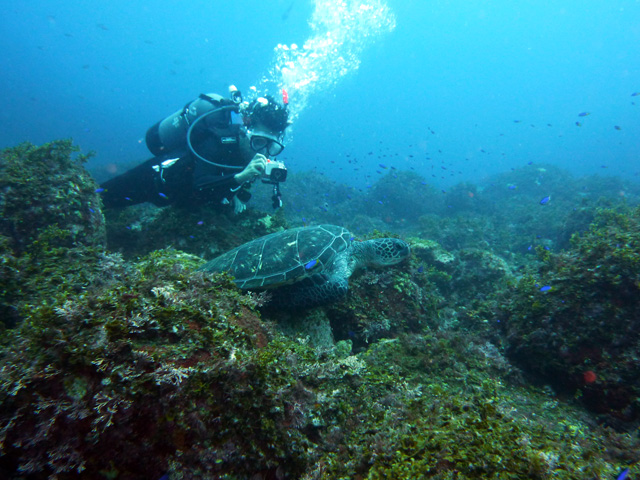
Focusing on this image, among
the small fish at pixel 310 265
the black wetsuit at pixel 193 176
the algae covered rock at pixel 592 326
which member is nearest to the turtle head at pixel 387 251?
the small fish at pixel 310 265

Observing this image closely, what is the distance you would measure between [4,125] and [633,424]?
4169 inches

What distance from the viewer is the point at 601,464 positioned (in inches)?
64.9

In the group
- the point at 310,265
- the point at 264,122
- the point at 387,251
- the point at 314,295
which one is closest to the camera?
the point at 314,295

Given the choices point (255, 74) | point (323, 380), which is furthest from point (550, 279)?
point (255, 74)

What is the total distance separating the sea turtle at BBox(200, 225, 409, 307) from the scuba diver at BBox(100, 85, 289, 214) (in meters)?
2.39

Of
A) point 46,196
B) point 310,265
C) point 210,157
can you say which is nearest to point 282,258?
point 310,265

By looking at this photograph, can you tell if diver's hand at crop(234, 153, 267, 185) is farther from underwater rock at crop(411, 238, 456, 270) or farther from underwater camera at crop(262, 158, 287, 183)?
underwater rock at crop(411, 238, 456, 270)

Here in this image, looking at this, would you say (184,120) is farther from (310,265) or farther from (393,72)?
(393,72)

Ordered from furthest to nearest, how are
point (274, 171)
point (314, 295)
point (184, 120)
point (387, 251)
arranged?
point (184, 120)
point (274, 171)
point (387, 251)
point (314, 295)

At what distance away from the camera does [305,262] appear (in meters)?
4.98

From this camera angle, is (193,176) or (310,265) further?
(193,176)

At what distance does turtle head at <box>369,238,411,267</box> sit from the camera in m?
5.47

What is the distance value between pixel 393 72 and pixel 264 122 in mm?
163479

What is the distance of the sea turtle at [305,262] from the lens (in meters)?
4.46
